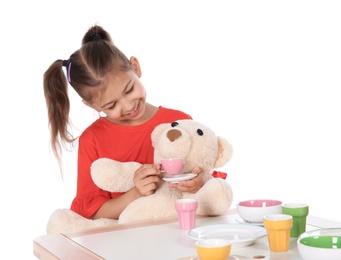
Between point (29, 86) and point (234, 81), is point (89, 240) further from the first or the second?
point (234, 81)

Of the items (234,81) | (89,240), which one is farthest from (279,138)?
(89,240)

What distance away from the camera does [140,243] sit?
1374 millimetres

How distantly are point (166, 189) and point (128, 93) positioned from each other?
326 millimetres

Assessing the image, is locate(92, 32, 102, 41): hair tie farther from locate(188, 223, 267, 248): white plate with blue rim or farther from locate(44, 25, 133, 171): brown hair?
locate(188, 223, 267, 248): white plate with blue rim

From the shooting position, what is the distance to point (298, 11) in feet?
9.36

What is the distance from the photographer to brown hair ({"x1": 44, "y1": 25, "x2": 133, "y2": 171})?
73.5 inches

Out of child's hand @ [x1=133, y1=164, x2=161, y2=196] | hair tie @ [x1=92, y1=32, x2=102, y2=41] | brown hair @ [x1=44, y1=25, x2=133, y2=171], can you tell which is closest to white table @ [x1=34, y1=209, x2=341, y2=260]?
child's hand @ [x1=133, y1=164, x2=161, y2=196]

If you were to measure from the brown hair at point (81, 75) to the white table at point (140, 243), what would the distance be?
52cm

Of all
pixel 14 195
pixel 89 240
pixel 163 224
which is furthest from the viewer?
pixel 14 195

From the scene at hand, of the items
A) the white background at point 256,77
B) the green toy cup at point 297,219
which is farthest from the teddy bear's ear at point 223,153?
the white background at point 256,77

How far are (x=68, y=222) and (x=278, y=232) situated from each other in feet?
2.56

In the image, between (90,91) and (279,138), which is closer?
(90,91)

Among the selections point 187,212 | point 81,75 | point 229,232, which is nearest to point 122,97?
point 81,75

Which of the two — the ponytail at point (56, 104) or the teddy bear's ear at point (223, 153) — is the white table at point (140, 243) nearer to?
the teddy bear's ear at point (223, 153)
